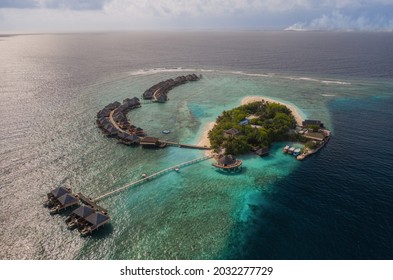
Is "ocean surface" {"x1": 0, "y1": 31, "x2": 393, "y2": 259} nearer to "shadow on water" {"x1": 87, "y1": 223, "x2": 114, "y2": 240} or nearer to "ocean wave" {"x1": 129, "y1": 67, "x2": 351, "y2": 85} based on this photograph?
"shadow on water" {"x1": 87, "y1": 223, "x2": 114, "y2": 240}

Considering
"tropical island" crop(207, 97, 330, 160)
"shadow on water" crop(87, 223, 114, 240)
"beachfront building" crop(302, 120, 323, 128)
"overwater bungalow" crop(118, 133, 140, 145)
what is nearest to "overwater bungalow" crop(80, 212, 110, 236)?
"shadow on water" crop(87, 223, 114, 240)

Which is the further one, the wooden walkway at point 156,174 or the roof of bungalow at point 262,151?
the roof of bungalow at point 262,151

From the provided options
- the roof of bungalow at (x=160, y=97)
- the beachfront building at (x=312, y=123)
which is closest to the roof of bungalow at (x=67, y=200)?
the beachfront building at (x=312, y=123)

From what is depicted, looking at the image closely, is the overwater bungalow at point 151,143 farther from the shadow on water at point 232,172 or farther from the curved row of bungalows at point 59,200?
the curved row of bungalows at point 59,200

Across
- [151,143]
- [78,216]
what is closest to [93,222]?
[78,216]

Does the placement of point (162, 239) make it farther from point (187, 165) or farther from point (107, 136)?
point (107, 136)

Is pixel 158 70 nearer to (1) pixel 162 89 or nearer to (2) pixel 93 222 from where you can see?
(1) pixel 162 89

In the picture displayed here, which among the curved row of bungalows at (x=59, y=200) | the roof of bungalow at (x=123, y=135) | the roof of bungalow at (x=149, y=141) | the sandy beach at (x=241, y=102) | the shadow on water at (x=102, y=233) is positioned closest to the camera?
the shadow on water at (x=102, y=233)
